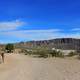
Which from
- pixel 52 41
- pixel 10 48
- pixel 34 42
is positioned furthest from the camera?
pixel 34 42

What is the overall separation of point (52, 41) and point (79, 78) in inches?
4488

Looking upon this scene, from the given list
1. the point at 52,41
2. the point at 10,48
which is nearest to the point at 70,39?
the point at 52,41

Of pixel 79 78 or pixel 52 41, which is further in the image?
pixel 52 41

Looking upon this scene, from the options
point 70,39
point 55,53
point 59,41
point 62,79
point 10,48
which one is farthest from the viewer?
point 59,41

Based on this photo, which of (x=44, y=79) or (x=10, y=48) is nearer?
(x=44, y=79)

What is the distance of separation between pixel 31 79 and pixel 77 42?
8462 cm

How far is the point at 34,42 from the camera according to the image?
155750 millimetres

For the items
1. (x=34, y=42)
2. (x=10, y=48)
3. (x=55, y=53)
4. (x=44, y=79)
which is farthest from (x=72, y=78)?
(x=34, y=42)

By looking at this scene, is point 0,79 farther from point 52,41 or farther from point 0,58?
point 52,41

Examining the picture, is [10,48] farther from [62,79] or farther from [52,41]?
[62,79]

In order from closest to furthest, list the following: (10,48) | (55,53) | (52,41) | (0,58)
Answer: (0,58), (55,53), (10,48), (52,41)

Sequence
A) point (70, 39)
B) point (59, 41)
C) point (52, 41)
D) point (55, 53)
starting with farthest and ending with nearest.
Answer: point (52, 41) < point (59, 41) < point (70, 39) < point (55, 53)

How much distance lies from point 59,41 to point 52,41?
391 inches

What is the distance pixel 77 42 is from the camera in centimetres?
10094
